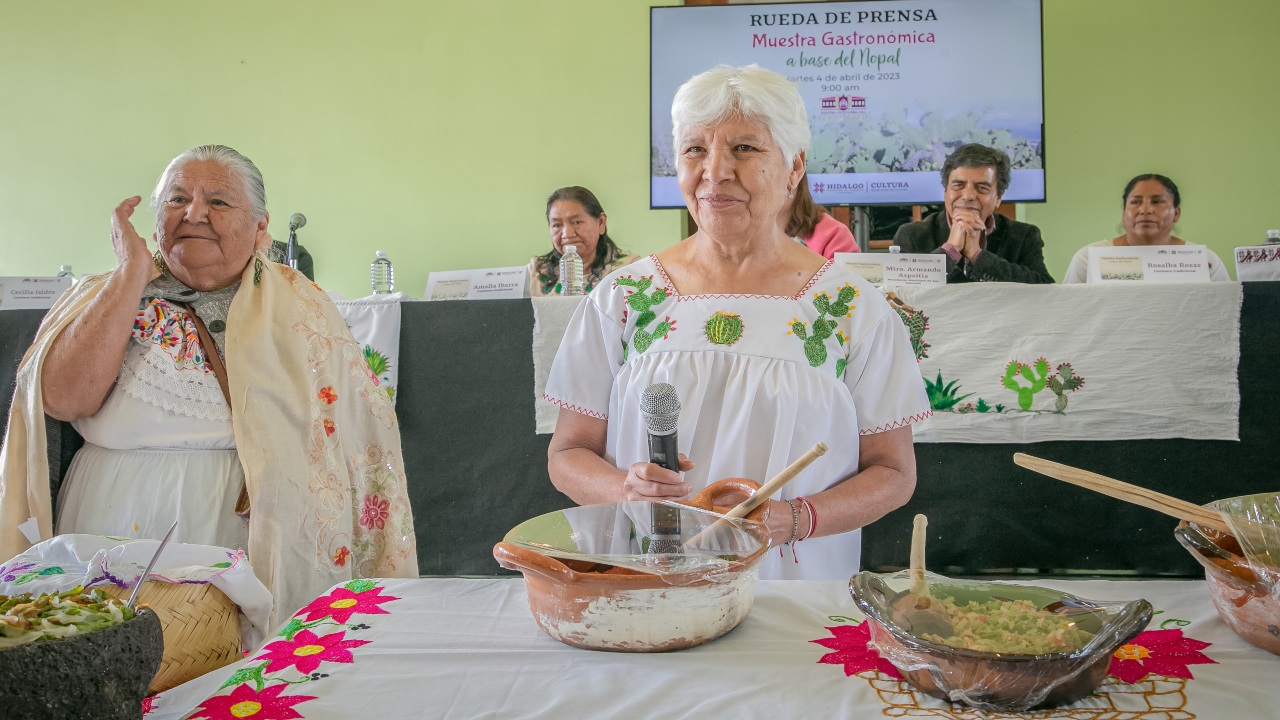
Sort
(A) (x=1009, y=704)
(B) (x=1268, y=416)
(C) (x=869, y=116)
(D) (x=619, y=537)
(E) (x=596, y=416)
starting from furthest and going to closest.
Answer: (C) (x=869, y=116), (B) (x=1268, y=416), (E) (x=596, y=416), (D) (x=619, y=537), (A) (x=1009, y=704)

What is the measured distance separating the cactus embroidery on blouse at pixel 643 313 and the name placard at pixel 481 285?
1.57 metres

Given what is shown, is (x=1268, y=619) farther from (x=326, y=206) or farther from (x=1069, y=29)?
(x=326, y=206)

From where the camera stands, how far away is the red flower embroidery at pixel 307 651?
92cm

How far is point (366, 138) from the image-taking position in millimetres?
6043

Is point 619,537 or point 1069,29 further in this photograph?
point 1069,29

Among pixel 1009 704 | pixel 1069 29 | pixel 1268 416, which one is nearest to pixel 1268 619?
pixel 1009 704

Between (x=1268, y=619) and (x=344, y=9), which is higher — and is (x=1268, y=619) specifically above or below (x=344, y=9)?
below

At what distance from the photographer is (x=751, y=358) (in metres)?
1.65

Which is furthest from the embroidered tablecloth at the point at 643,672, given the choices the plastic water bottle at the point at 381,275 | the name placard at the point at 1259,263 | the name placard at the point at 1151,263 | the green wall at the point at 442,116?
the green wall at the point at 442,116

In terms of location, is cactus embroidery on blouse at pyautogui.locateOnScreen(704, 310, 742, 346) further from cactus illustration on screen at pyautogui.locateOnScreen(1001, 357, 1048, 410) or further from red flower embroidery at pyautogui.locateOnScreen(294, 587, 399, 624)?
cactus illustration on screen at pyautogui.locateOnScreen(1001, 357, 1048, 410)

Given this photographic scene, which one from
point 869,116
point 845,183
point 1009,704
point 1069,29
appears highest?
point 1069,29

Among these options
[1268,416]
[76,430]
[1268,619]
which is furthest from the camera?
[1268,416]

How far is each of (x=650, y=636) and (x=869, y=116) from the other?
477cm

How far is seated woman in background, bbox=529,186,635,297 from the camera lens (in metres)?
4.89
